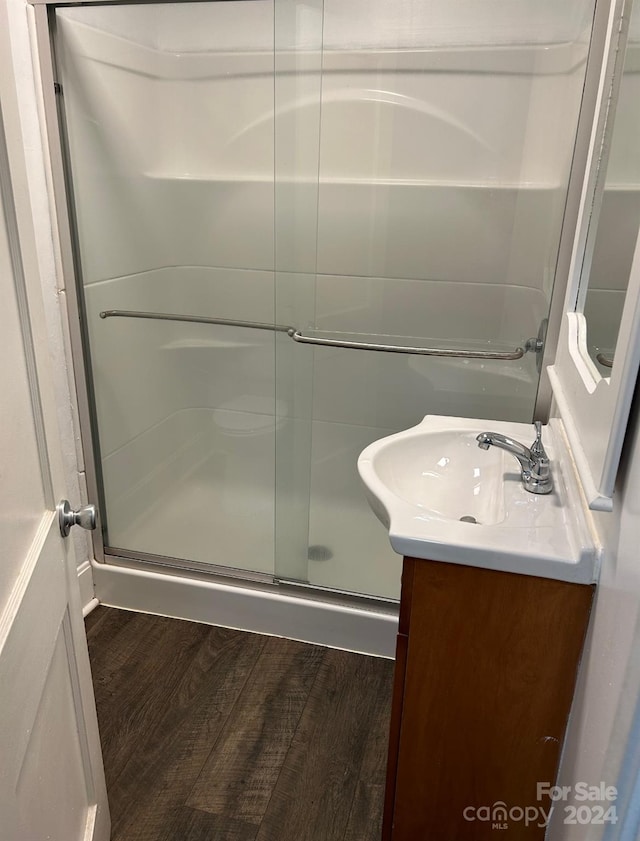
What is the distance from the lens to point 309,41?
189 cm

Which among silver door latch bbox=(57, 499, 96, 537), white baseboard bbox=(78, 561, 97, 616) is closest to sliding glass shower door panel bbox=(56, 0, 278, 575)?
white baseboard bbox=(78, 561, 97, 616)

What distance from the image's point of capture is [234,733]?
169cm

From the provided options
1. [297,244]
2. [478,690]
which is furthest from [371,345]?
[478,690]

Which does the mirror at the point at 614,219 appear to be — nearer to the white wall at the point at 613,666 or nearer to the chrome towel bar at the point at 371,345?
the white wall at the point at 613,666

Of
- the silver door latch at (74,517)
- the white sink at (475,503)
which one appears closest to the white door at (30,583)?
the silver door latch at (74,517)

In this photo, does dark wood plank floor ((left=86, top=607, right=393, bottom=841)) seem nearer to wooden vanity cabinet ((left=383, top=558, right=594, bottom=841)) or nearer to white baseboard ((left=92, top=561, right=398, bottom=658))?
white baseboard ((left=92, top=561, right=398, bottom=658))

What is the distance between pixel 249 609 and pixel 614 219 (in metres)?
1.55

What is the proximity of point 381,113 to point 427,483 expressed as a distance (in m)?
1.33

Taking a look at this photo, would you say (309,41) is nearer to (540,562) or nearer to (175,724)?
(540,562)

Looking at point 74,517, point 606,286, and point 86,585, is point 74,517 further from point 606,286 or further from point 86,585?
point 86,585

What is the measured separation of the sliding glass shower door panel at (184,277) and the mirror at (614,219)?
1.27 m

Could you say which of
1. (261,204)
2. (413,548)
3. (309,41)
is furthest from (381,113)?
(413,548)

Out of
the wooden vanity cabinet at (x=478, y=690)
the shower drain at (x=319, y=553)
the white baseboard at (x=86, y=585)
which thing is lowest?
the white baseboard at (x=86, y=585)

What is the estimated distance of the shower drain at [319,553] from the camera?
210 centimetres
